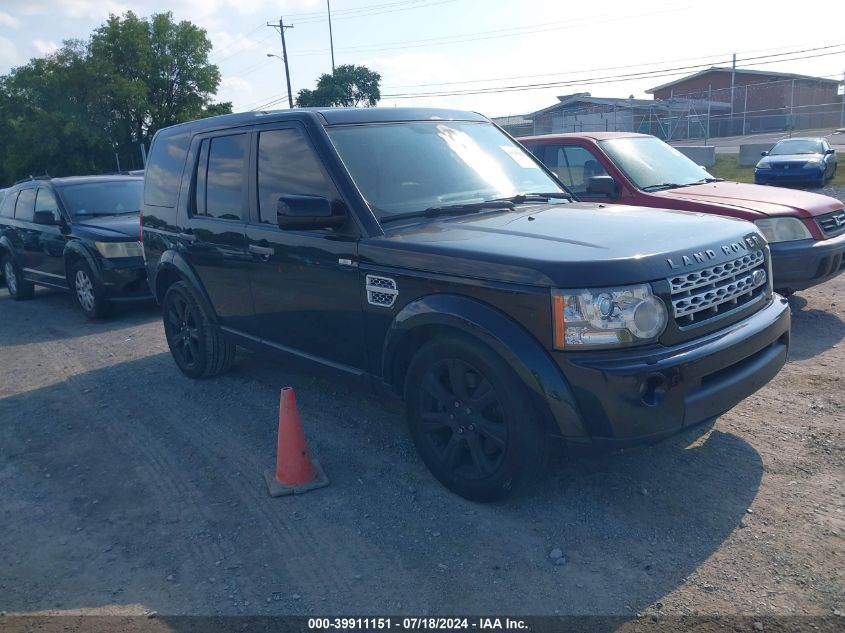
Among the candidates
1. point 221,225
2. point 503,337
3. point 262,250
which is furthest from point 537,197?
point 221,225

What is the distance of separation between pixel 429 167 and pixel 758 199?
3.84 m

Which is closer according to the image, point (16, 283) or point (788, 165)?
point (16, 283)

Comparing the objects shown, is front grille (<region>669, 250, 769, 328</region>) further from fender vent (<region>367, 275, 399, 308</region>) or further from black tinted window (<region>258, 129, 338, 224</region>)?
black tinted window (<region>258, 129, 338, 224</region>)

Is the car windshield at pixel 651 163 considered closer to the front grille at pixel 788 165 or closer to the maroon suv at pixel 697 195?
the maroon suv at pixel 697 195

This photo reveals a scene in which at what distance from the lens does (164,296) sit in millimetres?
6488

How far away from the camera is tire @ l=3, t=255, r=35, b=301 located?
11102 millimetres

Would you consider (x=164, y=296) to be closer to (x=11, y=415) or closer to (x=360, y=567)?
(x=11, y=415)

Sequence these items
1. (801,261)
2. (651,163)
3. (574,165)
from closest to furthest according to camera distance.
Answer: (801,261) < (651,163) < (574,165)

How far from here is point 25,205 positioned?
1065 centimetres

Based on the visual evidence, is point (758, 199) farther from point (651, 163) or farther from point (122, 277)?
point (122, 277)

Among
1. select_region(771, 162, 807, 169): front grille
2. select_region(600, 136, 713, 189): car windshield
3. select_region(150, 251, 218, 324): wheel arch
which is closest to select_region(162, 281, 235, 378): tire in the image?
select_region(150, 251, 218, 324): wheel arch

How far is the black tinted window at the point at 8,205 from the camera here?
1105 centimetres

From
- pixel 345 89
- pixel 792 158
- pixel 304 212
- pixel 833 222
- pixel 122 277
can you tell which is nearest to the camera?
pixel 304 212

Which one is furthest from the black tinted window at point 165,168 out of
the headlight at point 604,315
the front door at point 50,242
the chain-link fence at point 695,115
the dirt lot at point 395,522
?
the chain-link fence at point 695,115
